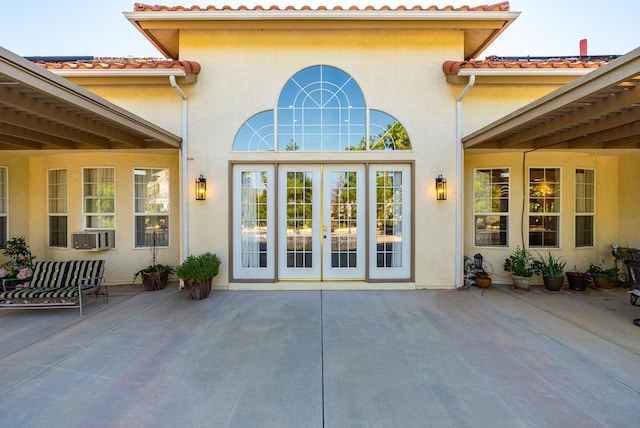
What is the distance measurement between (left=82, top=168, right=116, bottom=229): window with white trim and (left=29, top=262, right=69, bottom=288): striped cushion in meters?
1.82

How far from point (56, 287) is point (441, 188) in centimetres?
770

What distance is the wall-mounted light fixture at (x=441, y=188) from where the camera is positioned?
645 cm

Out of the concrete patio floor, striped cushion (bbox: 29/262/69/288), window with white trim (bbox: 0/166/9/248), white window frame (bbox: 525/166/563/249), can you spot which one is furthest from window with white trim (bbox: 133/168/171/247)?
white window frame (bbox: 525/166/563/249)

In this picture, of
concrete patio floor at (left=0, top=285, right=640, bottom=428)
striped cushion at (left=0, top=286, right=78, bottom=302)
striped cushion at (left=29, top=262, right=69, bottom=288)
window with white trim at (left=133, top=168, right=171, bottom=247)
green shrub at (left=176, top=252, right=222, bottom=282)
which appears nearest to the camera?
concrete patio floor at (left=0, top=285, right=640, bottom=428)

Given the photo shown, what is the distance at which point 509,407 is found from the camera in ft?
8.86

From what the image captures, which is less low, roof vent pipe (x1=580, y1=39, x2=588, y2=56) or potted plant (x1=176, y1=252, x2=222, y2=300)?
roof vent pipe (x1=580, y1=39, x2=588, y2=56)

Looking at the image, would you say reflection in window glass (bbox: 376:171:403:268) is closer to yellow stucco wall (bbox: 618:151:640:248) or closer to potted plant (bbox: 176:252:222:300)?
potted plant (bbox: 176:252:222:300)

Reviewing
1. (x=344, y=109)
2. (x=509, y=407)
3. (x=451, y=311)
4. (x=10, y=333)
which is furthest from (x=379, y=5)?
(x=10, y=333)

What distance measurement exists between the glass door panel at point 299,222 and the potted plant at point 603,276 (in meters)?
6.37

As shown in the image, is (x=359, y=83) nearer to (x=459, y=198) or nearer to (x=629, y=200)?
(x=459, y=198)

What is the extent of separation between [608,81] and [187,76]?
22.7 ft

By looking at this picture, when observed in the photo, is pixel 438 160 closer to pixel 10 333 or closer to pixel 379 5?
pixel 379 5

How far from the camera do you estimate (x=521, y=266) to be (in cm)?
664

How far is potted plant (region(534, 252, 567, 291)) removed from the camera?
6.47m
